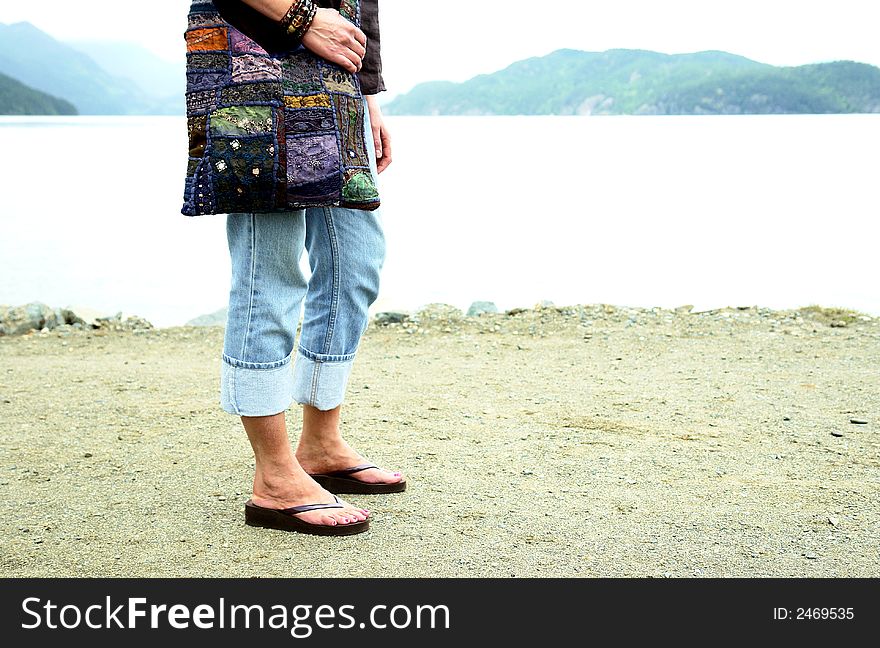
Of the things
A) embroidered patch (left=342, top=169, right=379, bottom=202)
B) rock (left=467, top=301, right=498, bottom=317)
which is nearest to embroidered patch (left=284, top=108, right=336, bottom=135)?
embroidered patch (left=342, top=169, right=379, bottom=202)

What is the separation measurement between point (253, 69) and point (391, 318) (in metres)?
3.94

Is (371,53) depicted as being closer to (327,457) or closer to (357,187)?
(357,187)

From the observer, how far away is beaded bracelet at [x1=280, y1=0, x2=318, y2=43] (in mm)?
1932

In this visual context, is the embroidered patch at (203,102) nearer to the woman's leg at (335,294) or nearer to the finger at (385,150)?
the woman's leg at (335,294)

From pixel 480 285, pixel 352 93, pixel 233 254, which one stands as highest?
pixel 352 93

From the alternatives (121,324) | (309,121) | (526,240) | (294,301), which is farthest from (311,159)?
(526,240)

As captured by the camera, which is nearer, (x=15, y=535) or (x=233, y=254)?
(x=233, y=254)

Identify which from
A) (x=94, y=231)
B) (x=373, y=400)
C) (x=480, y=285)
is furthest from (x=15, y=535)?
(x=94, y=231)

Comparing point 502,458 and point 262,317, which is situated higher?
point 262,317

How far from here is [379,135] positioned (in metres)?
2.57

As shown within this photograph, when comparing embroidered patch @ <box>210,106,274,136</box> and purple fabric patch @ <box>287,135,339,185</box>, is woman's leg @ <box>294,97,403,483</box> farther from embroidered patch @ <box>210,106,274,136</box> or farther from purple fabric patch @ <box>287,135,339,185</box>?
embroidered patch @ <box>210,106,274,136</box>

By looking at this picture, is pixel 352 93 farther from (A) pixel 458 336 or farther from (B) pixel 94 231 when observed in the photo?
(B) pixel 94 231

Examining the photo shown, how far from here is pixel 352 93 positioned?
2072 mm

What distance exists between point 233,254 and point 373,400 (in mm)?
1799
